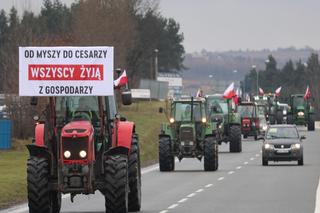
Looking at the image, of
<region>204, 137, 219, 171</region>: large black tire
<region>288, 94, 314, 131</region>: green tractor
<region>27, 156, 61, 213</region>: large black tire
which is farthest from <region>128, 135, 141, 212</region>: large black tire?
<region>288, 94, 314, 131</region>: green tractor

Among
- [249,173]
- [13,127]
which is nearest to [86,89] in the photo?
[249,173]

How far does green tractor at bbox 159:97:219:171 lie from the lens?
141 feet

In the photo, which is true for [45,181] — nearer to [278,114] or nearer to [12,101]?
[12,101]

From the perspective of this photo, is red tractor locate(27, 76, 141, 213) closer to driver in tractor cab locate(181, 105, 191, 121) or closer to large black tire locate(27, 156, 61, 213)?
large black tire locate(27, 156, 61, 213)

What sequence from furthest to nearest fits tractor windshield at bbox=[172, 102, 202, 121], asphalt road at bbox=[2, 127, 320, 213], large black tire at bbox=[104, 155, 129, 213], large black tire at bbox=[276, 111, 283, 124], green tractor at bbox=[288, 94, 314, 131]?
green tractor at bbox=[288, 94, 314, 131]
large black tire at bbox=[276, 111, 283, 124]
tractor windshield at bbox=[172, 102, 202, 121]
asphalt road at bbox=[2, 127, 320, 213]
large black tire at bbox=[104, 155, 129, 213]

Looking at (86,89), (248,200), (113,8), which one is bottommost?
(248,200)

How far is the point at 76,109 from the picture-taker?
2388cm

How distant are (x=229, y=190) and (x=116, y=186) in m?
10.3

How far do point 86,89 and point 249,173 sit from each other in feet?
63.2

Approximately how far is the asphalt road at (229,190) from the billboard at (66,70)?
333 cm

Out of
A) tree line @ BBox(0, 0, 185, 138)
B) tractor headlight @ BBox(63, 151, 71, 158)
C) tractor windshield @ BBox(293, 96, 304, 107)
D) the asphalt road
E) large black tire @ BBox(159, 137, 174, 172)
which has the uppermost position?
tree line @ BBox(0, 0, 185, 138)

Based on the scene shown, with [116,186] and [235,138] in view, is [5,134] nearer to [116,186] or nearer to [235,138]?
[235,138]

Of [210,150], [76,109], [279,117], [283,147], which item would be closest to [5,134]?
[283,147]

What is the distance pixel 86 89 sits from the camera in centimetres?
2336
